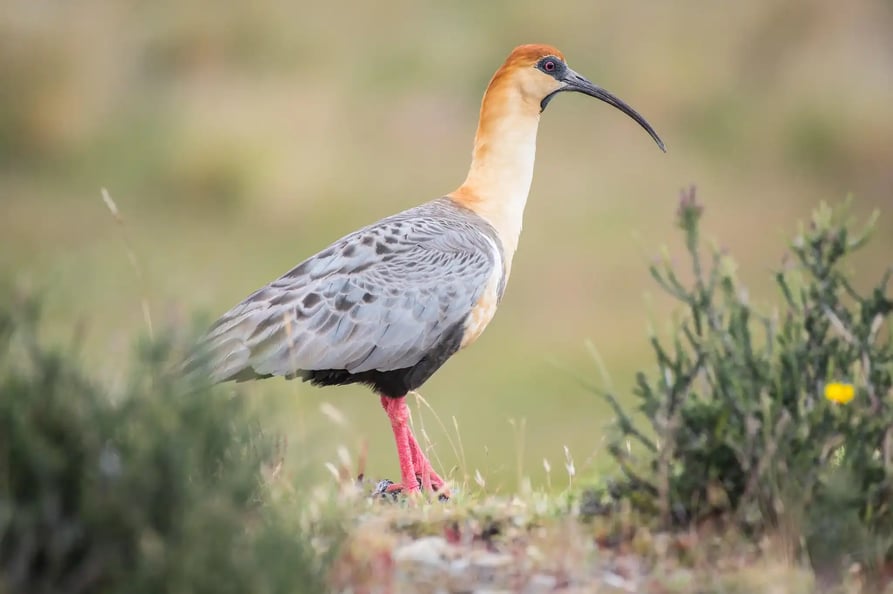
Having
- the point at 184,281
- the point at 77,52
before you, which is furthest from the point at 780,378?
the point at 77,52

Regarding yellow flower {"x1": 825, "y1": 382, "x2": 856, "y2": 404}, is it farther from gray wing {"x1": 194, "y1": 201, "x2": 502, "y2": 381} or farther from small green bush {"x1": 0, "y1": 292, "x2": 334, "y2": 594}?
gray wing {"x1": 194, "y1": 201, "x2": 502, "y2": 381}

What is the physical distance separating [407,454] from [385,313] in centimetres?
75

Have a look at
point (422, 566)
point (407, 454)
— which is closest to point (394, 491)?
point (407, 454)

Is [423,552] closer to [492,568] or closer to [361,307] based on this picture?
[492,568]

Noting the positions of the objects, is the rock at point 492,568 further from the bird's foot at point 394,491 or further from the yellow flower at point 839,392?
the bird's foot at point 394,491

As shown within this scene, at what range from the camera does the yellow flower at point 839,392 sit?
4.73 metres

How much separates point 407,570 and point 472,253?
289 centimetres

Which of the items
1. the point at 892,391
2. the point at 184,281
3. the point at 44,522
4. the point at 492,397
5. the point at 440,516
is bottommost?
the point at 492,397

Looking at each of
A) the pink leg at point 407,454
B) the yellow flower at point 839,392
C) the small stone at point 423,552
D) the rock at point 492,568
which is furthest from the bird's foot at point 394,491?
the yellow flower at point 839,392

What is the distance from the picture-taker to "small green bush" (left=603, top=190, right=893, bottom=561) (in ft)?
15.5

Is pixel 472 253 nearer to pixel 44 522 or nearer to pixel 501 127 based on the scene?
pixel 501 127

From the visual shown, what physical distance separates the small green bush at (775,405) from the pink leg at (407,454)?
1934 mm

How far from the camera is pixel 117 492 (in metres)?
3.74

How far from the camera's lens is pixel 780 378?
489cm
